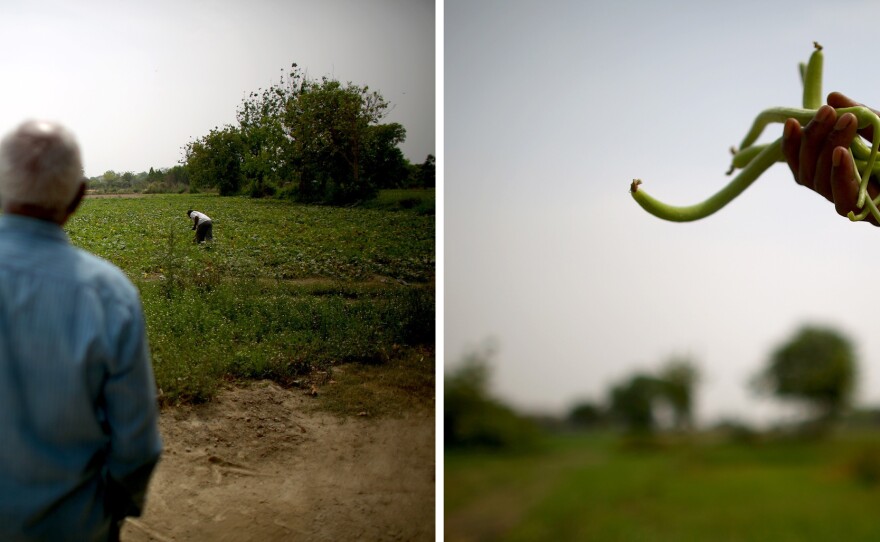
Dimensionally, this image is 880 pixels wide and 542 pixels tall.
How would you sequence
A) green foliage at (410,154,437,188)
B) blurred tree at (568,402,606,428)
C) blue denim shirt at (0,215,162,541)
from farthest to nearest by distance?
green foliage at (410,154,437,188), blurred tree at (568,402,606,428), blue denim shirt at (0,215,162,541)

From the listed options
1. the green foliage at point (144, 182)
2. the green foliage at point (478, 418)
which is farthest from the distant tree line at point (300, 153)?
the green foliage at point (478, 418)

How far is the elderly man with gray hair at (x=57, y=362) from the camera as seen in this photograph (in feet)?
3.51

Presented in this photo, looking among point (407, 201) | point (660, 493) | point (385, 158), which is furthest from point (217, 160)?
point (660, 493)

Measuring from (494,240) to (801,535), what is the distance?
1.87 metres

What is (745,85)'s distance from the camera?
3107 millimetres

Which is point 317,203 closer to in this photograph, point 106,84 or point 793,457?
point 106,84

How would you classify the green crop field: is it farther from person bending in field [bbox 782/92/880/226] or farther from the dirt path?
person bending in field [bbox 782/92/880/226]

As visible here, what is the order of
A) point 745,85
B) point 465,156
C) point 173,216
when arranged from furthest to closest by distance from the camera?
point 465,156 → point 745,85 → point 173,216

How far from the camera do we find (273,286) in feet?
10.3

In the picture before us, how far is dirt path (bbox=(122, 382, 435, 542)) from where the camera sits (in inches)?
111

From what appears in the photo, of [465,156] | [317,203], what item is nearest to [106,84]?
[317,203]

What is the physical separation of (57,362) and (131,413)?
126 millimetres

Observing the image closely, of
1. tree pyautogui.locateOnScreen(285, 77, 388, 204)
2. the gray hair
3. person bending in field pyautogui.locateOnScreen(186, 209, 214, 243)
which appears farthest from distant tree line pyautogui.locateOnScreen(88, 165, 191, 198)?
the gray hair

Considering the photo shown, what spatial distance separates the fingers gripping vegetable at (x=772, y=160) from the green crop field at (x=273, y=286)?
2526mm
